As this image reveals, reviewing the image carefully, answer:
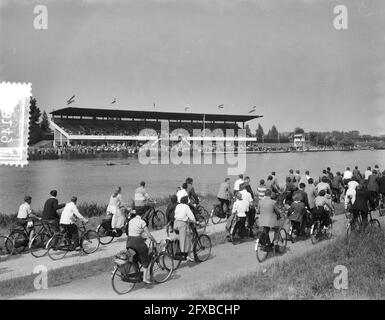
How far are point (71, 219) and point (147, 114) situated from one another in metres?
88.7

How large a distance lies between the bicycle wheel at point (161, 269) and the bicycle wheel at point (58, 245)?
133 inches

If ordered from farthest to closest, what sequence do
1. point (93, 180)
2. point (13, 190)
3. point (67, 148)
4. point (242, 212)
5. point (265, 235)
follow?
1. point (67, 148)
2. point (93, 180)
3. point (13, 190)
4. point (242, 212)
5. point (265, 235)

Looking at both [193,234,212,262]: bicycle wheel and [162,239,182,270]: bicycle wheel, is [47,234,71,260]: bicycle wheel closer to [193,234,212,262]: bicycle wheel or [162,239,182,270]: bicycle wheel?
[162,239,182,270]: bicycle wheel

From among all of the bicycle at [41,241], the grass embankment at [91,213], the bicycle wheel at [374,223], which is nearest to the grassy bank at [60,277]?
the bicycle at [41,241]

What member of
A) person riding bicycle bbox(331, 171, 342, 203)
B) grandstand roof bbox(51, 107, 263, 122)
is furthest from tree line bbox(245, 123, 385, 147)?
person riding bicycle bbox(331, 171, 342, 203)

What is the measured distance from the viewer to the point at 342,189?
21.8 m

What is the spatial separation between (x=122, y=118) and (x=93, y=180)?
196 ft

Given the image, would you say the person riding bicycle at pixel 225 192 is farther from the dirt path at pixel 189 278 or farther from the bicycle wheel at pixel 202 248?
the bicycle wheel at pixel 202 248

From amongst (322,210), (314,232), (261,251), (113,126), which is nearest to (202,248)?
(261,251)

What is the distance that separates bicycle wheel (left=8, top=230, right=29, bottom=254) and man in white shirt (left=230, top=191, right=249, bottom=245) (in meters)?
6.46

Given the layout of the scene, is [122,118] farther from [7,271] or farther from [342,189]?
[7,271]

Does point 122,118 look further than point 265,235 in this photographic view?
Yes
